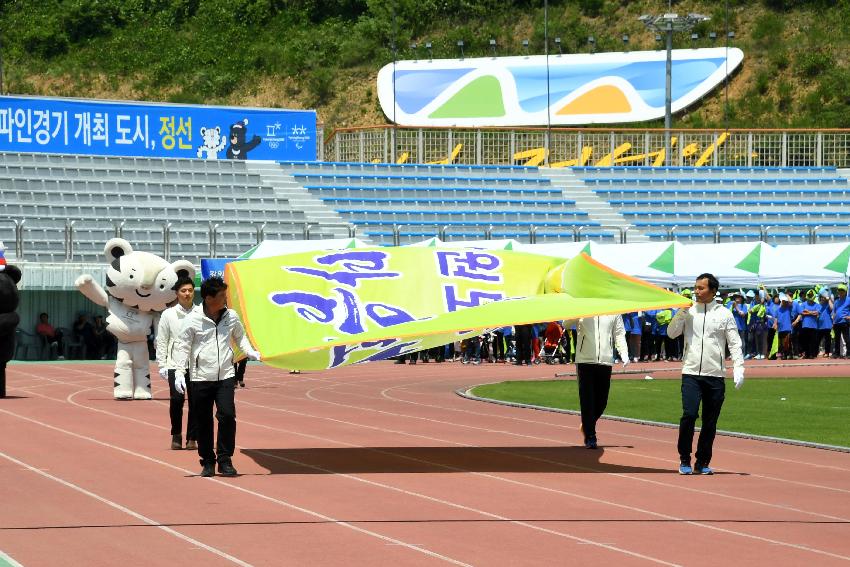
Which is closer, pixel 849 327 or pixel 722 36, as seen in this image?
pixel 849 327

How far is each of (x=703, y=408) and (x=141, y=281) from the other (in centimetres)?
1116

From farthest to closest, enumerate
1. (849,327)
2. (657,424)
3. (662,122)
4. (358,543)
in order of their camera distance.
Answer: (662,122) < (849,327) < (657,424) < (358,543)

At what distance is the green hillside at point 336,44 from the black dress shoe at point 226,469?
54.9 m

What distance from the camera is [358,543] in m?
10.2

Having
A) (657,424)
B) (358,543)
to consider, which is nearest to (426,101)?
(657,424)

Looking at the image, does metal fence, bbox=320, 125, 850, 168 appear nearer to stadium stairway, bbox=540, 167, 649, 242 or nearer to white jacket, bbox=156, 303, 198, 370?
stadium stairway, bbox=540, 167, 649, 242

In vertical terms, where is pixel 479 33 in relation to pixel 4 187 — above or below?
above

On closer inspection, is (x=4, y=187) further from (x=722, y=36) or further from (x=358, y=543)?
(x=722, y=36)

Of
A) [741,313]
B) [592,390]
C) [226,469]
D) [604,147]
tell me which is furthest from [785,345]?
[226,469]

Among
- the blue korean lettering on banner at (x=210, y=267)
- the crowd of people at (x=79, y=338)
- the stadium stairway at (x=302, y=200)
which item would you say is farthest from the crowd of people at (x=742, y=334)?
the crowd of people at (x=79, y=338)

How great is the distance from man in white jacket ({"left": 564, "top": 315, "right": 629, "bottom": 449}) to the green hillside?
169 ft

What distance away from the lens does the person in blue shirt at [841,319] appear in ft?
118

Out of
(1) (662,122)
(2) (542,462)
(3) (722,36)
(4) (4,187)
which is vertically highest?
(3) (722,36)

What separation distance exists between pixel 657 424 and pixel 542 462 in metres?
4.38
